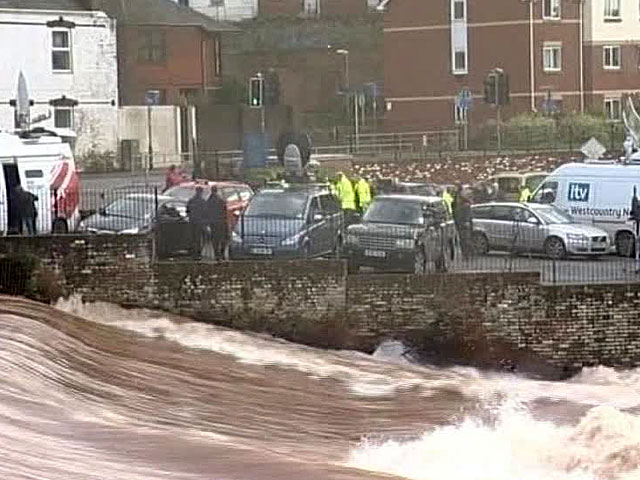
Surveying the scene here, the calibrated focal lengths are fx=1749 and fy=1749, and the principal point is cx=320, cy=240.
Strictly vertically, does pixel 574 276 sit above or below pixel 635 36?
below

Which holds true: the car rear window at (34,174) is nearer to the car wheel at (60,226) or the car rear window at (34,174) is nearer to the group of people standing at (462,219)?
the car wheel at (60,226)

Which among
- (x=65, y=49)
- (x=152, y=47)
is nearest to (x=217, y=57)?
(x=152, y=47)

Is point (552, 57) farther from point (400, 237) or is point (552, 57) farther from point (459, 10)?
point (400, 237)

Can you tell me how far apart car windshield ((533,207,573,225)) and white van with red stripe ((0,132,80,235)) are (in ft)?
28.9

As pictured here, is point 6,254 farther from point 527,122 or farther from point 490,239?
point 527,122

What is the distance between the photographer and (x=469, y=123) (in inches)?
2085

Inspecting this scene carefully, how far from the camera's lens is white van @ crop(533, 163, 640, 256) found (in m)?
34.1

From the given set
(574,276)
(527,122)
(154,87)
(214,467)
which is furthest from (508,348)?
(154,87)

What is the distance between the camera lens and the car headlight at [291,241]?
2969cm

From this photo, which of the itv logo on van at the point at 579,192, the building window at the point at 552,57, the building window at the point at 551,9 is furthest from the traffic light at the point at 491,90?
the itv logo on van at the point at 579,192

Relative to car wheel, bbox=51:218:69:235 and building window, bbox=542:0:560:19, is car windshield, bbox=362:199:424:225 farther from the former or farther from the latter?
building window, bbox=542:0:560:19

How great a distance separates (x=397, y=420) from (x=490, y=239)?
1019 centimetres

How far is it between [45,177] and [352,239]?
20.0 ft

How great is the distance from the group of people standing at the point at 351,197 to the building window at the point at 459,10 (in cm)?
2324
